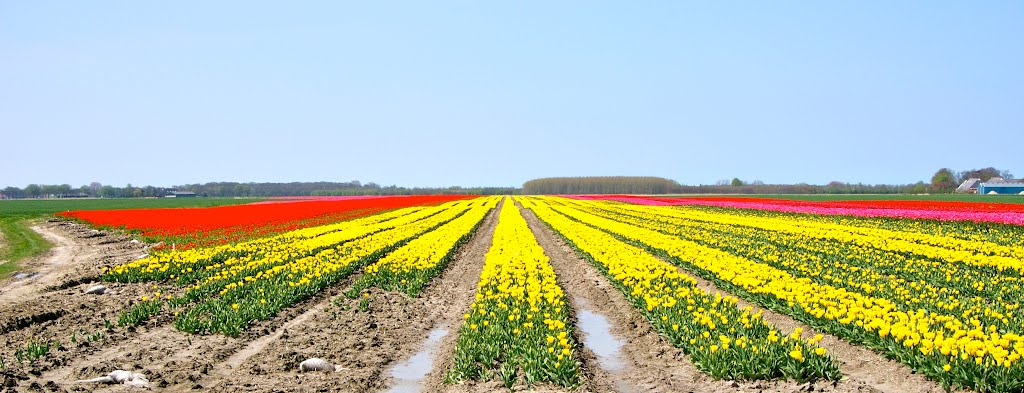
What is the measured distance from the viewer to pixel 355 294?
13508 millimetres

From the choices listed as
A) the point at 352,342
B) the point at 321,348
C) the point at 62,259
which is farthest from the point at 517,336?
the point at 62,259

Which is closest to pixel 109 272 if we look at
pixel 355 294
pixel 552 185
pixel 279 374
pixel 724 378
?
pixel 355 294

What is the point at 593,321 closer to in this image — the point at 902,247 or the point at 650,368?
the point at 650,368

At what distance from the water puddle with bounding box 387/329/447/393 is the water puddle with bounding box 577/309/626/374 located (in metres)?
2.22

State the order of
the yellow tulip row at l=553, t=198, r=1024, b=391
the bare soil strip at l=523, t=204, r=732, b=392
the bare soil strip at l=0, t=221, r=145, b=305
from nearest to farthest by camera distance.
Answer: the yellow tulip row at l=553, t=198, r=1024, b=391 → the bare soil strip at l=523, t=204, r=732, b=392 → the bare soil strip at l=0, t=221, r=145, b=305

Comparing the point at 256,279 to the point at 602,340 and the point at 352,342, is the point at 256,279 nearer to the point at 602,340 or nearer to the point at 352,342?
the point at 352,342

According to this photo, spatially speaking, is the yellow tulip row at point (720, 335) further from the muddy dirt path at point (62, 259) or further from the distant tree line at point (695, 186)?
the distant tree line at point (695, 186)

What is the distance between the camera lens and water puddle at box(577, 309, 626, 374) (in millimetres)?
8930

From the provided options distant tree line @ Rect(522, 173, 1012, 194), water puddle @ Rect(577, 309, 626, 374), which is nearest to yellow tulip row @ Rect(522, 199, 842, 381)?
water puddle @ Rect(577, 309, 626, 374)

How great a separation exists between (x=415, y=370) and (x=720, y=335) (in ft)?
12.3

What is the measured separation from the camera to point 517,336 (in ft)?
29.7

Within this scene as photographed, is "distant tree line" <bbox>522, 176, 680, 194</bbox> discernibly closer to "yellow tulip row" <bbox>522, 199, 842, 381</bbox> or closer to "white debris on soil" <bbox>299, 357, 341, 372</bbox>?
"yellow tulip row" <bbox>522, 199, 842, 381</bbox>

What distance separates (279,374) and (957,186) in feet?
649

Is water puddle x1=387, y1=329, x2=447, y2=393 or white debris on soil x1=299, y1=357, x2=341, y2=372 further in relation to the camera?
white debris on soil x1=299, y1=357, x2=341, y2=372
